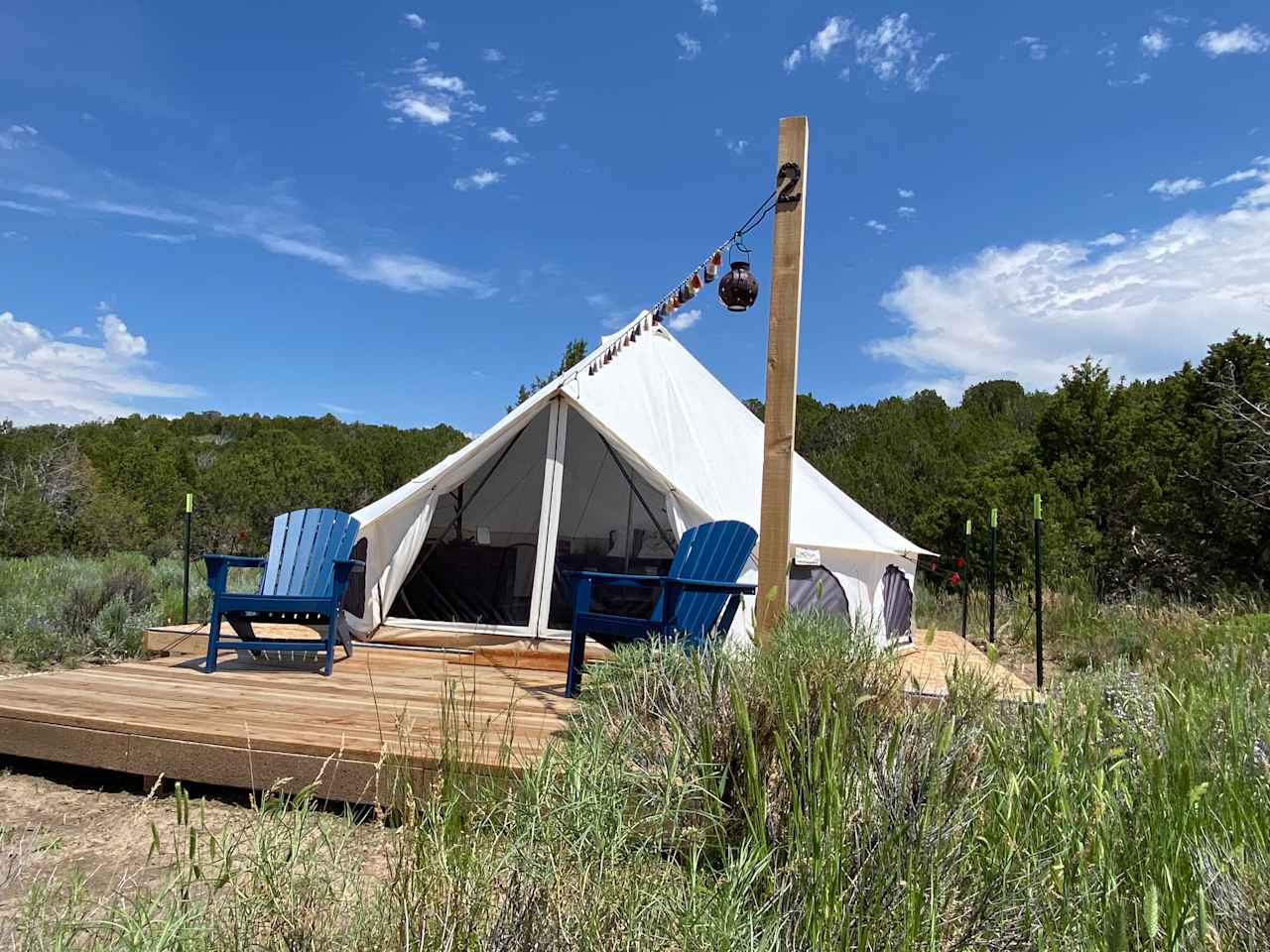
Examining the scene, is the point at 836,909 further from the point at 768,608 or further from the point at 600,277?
the point at 600,277

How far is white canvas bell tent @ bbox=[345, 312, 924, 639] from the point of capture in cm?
526

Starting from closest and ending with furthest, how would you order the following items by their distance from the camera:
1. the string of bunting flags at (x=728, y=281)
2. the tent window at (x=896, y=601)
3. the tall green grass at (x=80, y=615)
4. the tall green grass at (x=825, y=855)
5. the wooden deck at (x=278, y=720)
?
1. the tall green grass at (x=825, y=855)
2. the wooden deck at (x=278, y=720)
3. the string of bunting flags at (x=728, y=281)
4. the tall green grass at (x=80, y=615)
5. the tent window at (x=896, y=601)

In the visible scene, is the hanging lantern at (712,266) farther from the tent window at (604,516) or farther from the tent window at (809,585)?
the tent window at (604,516)

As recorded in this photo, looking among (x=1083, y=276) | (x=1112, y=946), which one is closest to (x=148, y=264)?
(x=1083, y=276)

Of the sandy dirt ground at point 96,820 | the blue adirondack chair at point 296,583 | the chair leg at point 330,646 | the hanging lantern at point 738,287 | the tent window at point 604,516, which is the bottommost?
the sandy dirt ground at point 96,820

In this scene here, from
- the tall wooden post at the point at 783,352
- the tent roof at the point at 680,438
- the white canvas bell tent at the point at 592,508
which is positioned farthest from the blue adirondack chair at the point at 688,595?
the tent roof at the point at 680,438

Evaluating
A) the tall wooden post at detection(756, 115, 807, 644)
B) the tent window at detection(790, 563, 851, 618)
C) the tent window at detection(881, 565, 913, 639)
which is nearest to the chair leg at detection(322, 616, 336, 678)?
the tall wooden post at detection(756, 115, 807, 644)

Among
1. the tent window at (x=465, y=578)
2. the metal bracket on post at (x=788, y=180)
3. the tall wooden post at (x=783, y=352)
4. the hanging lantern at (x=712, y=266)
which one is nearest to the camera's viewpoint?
the tall wooden post at (x=783, y=352)

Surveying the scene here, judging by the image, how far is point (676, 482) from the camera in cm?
506

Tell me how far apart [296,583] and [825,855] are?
3.79 m

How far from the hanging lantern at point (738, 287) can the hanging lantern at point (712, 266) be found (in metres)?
0.28

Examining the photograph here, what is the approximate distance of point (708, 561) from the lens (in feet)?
13.1

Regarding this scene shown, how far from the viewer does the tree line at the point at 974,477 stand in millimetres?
11164

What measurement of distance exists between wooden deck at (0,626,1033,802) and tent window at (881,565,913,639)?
235cm
